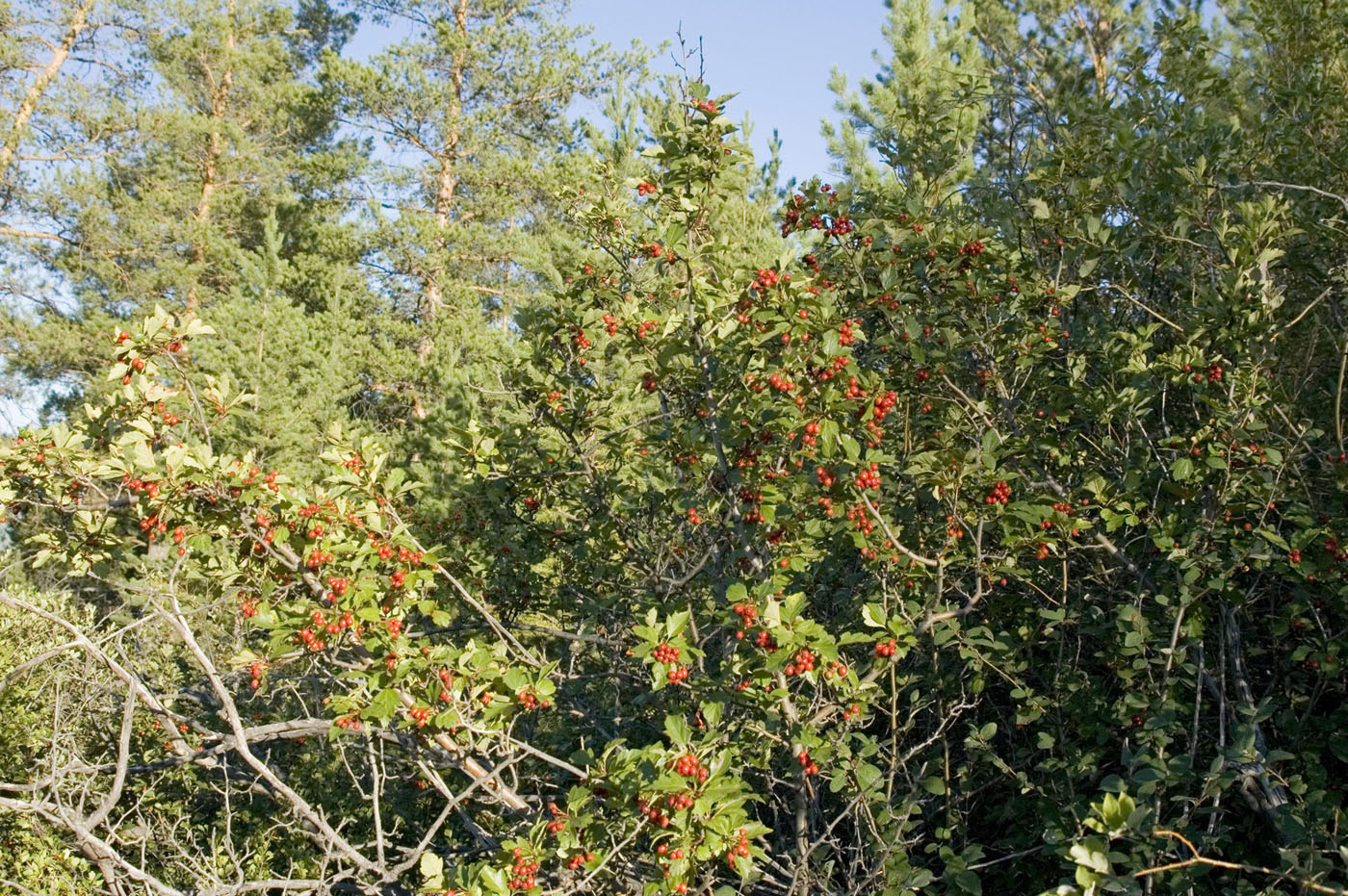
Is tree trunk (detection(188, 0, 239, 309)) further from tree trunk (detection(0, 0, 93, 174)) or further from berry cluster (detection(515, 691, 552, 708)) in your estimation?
berry cluster (detection(515, 691, 552, 708))

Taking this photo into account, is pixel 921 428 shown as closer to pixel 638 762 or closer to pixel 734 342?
pixel 734 342

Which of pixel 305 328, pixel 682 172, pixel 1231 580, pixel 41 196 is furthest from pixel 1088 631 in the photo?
pixel 41 196

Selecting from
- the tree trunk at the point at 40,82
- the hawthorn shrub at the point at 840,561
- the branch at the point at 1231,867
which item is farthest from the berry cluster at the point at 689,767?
the tree trunk at the point at 40,82

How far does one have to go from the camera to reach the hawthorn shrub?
3277 mm

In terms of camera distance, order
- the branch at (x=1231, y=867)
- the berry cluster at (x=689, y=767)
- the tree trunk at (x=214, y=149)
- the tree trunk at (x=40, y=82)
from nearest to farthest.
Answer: the branch at (x=1231, y=867)
the berry cluster at (x=689, y=767)
the tree trunk at (x=40, y=82)
the tree trunk at (x=214, y=149)

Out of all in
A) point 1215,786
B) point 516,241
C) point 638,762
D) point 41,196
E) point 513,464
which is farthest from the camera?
point 41,196

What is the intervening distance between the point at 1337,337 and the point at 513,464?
360 cm

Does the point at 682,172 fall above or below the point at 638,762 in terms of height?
above

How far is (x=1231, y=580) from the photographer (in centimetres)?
349

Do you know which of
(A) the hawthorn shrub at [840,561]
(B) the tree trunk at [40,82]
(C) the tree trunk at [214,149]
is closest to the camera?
(A) the hawthorn shrub at [840,561]

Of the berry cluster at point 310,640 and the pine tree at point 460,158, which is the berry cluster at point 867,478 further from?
the pine tree at point 460,158

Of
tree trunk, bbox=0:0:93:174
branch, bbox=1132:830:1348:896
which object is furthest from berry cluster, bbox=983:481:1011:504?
tree trunk, bbox=0:0:93:174

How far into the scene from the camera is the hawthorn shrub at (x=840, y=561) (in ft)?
10.8

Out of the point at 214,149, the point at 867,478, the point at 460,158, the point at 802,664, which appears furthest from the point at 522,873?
the point at 214,149
